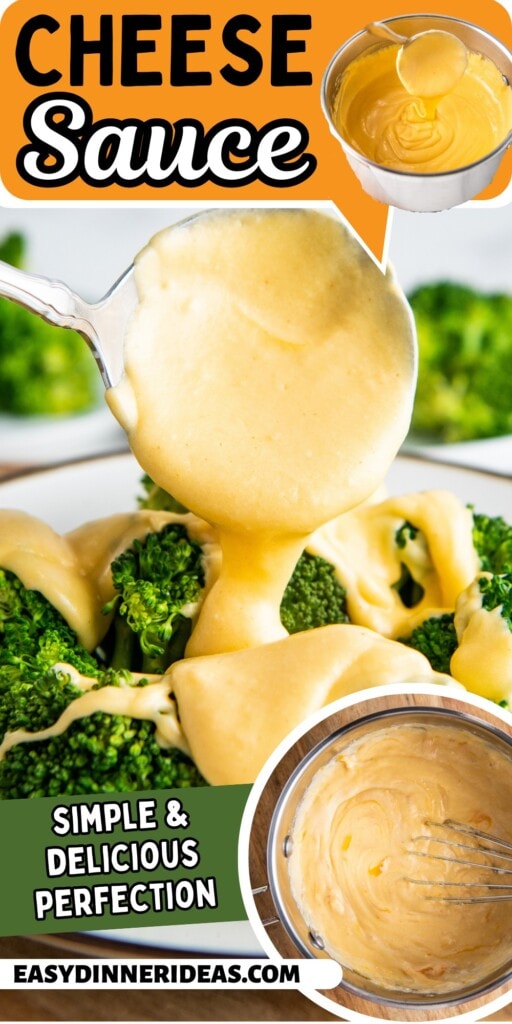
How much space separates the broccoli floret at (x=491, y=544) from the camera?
1792 millimetres

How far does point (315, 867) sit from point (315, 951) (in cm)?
10

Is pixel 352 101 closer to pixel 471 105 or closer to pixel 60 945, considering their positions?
pixel 471 105

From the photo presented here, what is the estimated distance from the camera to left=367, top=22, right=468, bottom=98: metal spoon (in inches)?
52.6

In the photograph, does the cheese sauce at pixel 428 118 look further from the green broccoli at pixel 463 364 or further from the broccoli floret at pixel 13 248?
the green broccoli at pixel 463 364

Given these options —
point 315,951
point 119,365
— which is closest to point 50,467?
point 119,365

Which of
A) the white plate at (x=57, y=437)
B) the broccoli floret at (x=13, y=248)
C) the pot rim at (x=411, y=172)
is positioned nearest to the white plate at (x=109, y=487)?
the white plate at (x=57, y=437)

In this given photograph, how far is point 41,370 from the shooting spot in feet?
7.34

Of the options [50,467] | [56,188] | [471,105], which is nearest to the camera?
[471,105]

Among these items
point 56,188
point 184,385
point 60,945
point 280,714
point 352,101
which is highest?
point 352,101

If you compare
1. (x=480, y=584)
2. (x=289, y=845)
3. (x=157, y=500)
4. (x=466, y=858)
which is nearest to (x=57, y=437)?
(x=157, y=500)

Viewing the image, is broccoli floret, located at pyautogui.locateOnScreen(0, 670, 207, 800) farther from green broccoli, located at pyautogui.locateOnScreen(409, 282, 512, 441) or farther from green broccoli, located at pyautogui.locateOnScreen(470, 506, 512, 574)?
green broccoli, located at pyautogui.locateOnScreen(409, 282, 512, 441)

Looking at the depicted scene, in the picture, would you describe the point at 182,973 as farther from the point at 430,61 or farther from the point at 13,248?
the point at 430,61

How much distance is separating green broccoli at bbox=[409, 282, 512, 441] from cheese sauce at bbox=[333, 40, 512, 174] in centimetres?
69

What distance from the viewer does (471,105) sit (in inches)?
A: 53.1
